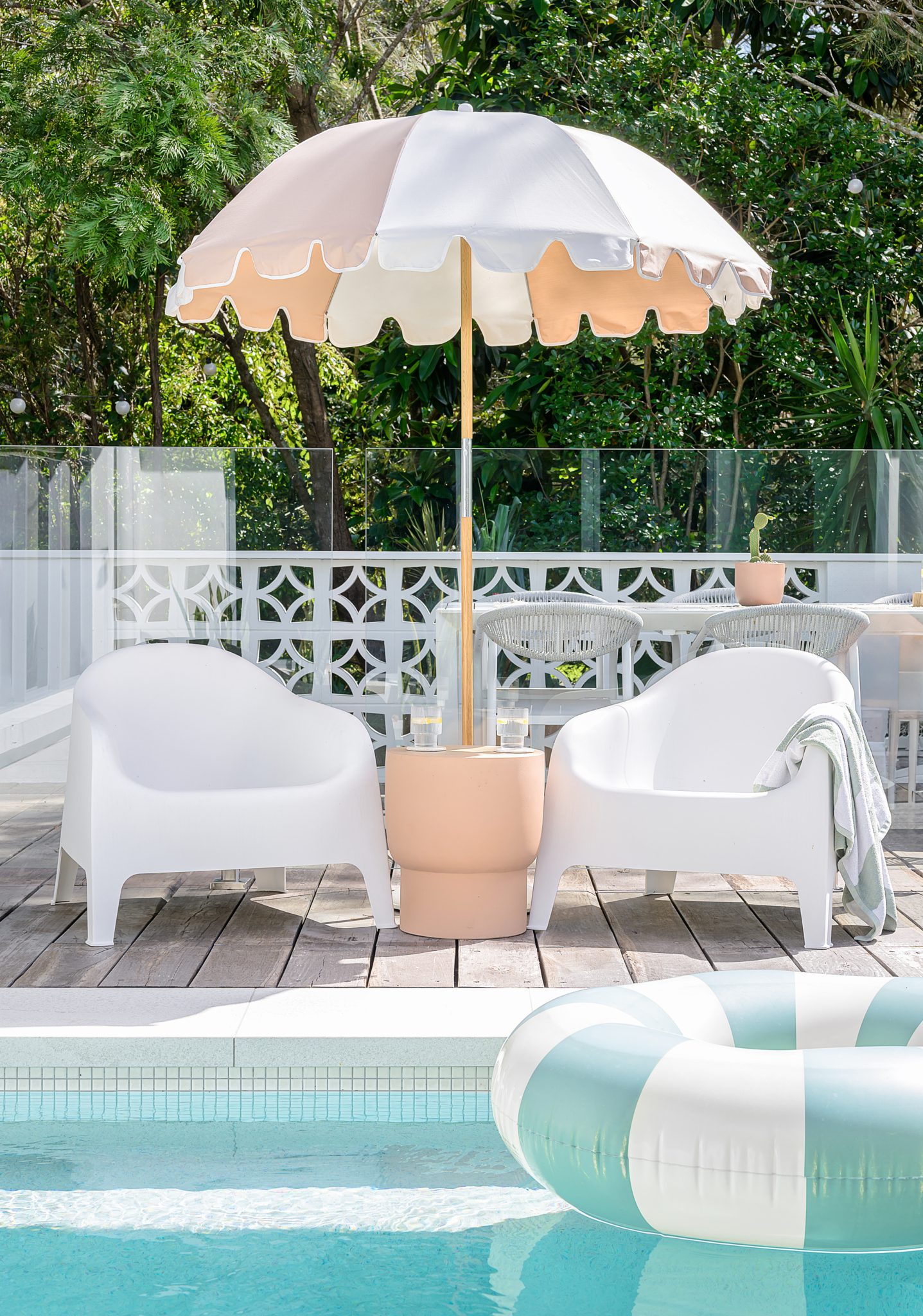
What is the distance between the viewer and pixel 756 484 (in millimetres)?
6238

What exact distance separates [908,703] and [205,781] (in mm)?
3244

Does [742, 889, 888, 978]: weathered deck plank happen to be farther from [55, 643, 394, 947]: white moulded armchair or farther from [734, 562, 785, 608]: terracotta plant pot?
[734, 562, 785, 608]: terracotta plant pot

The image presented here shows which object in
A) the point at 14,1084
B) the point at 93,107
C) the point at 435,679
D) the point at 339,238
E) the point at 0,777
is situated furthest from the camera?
the point at 93,107

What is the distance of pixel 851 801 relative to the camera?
3.50 meters

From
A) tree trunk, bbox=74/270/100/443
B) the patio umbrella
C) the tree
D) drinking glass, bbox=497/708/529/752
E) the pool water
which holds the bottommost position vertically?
the pool water

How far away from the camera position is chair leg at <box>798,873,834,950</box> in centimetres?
347

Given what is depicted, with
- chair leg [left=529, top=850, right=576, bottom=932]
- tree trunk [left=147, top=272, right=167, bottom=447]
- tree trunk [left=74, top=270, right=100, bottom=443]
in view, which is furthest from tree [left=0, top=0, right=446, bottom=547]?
chair leg [left=529, top=850, right=576, bottom=932]

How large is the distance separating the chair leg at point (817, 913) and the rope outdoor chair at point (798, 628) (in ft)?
4.46

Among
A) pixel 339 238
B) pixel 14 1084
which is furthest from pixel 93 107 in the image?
pixel 14 1084

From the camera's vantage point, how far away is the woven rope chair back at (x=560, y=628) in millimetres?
4848

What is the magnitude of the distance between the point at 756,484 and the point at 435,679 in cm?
172

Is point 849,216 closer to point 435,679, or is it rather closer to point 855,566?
point 855,566

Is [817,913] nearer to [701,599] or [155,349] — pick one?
[701,599]

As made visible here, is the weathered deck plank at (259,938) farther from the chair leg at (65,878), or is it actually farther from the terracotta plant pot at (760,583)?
the terracotta plant pot at (760,583)
